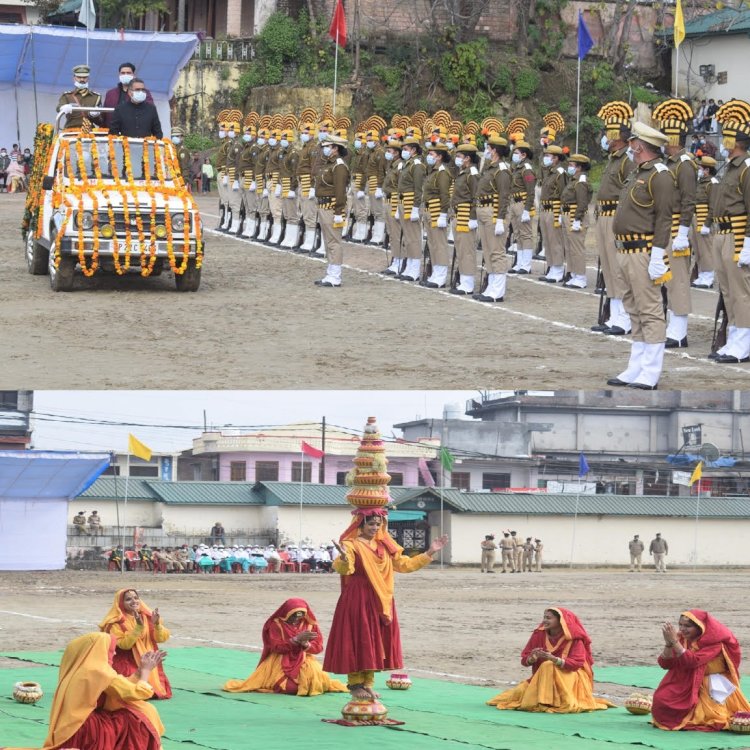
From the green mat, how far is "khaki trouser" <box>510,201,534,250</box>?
546 inches

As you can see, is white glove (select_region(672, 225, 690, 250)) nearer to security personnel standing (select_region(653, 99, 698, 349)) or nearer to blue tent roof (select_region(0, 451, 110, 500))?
security personnel standing (select_region(653, 99, 698, 349))

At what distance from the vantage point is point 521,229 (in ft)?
84.9

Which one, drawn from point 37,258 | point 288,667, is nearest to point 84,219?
point 37,258

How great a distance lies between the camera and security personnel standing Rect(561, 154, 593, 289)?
78.0 feet

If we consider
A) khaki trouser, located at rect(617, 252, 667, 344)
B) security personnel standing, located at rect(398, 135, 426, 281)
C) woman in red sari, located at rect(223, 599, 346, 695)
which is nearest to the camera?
woman in red sari, located at rect(223, 599, 346, 695)

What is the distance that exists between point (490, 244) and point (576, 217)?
9.14 ft

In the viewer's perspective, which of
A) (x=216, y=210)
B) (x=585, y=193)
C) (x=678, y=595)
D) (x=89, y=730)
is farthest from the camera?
(x=216, y=210)

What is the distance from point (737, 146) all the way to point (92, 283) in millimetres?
9784

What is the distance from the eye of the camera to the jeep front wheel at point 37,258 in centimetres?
2259

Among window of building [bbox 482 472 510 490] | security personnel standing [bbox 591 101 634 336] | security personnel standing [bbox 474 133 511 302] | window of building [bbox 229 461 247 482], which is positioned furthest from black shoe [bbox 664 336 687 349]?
window of building [bbox 229 461 247 482]

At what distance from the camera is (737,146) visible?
616 inches

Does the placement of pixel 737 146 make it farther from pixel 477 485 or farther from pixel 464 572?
pixel 477 485

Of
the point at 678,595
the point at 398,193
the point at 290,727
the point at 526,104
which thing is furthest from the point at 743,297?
the point at 526,104

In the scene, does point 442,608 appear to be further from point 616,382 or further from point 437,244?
point 616,382
